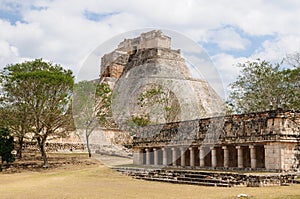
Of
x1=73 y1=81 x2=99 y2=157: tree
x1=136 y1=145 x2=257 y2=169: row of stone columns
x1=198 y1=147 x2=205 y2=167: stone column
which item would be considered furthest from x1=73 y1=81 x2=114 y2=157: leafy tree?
x1=198 y1=147 x2=205 y2=167: stone column

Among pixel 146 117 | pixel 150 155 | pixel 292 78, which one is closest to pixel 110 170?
pixel 150 155

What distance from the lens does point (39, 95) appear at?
1080 inches

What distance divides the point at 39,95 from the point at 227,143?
43.9 ft

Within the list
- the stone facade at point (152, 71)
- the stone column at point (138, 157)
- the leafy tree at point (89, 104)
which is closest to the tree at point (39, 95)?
the leafy tree at point (89, 104)

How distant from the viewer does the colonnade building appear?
18594 millimetres

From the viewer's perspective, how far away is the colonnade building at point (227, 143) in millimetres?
18594

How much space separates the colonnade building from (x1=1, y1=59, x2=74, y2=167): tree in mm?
6050

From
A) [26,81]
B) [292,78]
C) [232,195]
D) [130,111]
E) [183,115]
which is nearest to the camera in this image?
[232,195]

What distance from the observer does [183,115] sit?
43219mm

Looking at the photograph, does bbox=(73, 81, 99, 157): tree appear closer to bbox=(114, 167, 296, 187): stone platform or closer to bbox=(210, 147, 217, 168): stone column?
bbox=(114, 167, 296, 187): stone platform

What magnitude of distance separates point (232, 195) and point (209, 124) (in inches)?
364

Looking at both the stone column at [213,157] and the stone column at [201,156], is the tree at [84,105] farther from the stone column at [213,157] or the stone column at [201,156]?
the stone column at [213,157]

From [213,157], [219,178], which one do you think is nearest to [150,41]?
[213,157]

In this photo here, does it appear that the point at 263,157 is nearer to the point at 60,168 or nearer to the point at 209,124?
the point at 209,124
